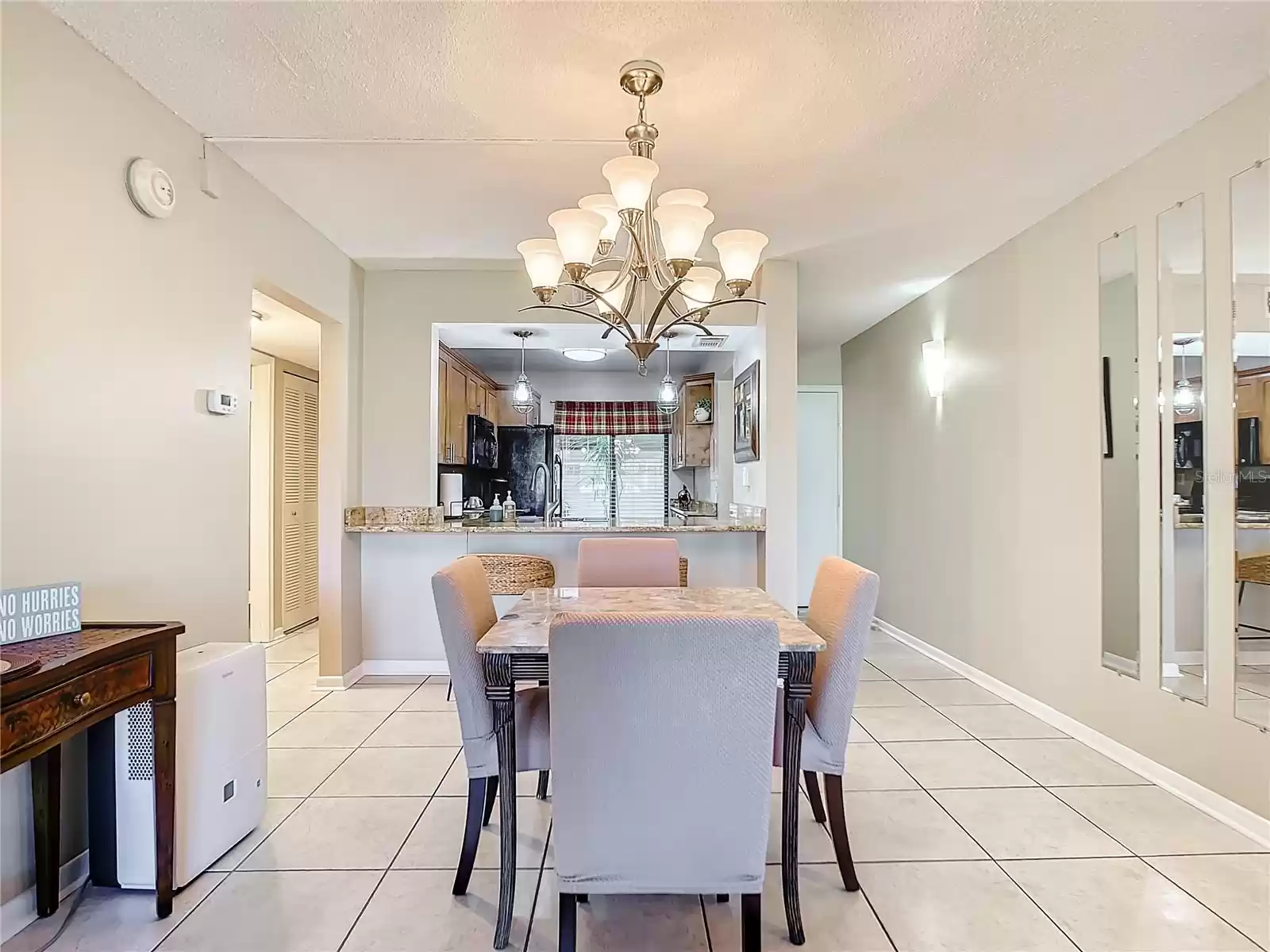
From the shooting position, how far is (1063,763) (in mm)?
2783

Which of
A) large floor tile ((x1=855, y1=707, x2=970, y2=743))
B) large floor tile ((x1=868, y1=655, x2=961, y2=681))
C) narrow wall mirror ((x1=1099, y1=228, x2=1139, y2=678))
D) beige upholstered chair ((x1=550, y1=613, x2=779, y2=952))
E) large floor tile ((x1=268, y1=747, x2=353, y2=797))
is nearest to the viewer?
beige upholstered chair ((x1=550, y1=613, x2=779, y2=952))

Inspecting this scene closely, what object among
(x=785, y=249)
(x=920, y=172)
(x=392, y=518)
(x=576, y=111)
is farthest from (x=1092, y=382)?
(x=392, y=518)

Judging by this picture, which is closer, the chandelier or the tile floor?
the tile floor

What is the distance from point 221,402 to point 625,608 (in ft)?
5.52

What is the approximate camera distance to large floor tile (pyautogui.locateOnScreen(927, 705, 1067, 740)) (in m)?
3.12

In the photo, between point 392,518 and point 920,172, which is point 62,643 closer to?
point 392,518

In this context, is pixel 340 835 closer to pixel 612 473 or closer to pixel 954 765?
pixel 954 765

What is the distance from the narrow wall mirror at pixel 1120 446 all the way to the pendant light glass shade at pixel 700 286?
1.67 metres

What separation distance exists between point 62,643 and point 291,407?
414cm

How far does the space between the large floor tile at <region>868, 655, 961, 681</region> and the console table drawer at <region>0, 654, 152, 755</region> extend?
366cm

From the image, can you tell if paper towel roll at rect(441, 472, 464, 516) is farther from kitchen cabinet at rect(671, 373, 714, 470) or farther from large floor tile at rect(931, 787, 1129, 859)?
large floor tile at rect(931, 787, 1129, 859)

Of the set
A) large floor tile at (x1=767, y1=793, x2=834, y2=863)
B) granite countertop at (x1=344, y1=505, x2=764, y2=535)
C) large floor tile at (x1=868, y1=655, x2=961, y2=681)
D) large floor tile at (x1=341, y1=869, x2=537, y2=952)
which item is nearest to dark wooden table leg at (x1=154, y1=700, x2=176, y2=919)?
large floor tile at (x1=341, y1=869, x2=537, y2=952)

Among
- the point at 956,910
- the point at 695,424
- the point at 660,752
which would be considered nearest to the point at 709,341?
the point at 695,424

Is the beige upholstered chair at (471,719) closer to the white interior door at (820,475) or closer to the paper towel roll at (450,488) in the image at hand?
the paper towel roll at (450,488)
